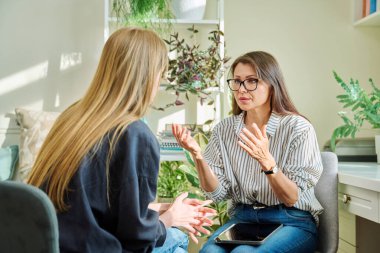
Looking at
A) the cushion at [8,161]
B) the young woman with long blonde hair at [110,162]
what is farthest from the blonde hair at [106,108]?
the cushion at [8,161]

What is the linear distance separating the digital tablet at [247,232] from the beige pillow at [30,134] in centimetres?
138

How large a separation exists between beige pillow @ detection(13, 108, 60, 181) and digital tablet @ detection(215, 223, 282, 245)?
54.3 inches

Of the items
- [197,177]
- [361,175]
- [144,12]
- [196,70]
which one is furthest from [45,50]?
[361,175]

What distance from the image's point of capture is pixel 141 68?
4.25 feet

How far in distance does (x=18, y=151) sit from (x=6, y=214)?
6.42ft

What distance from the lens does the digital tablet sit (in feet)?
5.56

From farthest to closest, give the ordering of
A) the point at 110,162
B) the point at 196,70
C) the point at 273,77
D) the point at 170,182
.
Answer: the point at 170,182 < the point at 196,70 < the point at 273,77 < the point at 110,162

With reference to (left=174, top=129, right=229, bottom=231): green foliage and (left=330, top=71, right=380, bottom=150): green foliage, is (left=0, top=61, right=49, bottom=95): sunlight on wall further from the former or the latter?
(left=330, top=71, right=380, bottom=150): green foliage

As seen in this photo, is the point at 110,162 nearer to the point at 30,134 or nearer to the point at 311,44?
the point at 30,134

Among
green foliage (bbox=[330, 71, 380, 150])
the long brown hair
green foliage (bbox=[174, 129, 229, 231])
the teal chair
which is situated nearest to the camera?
the teal chair

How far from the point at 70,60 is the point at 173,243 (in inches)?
71.0

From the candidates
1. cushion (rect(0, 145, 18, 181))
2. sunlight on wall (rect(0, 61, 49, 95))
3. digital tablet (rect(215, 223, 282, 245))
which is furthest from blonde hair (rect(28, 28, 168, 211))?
sunlight on wall (rect(0, 61, 49, 95))

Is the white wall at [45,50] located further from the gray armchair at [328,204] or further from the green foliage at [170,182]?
the gray armchair at [328,204]

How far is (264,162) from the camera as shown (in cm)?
167
